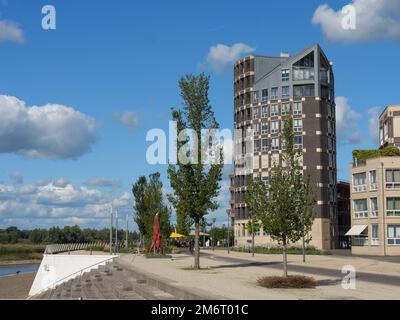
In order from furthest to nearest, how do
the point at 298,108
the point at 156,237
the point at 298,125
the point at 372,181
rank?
the point at 298,108
the point at 298,125
the point at 372,181
the point at 156,237

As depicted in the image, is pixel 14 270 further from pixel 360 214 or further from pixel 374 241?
pixel 374 241

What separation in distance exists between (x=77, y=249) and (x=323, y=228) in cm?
3631

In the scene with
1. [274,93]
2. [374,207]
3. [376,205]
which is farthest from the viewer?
[274,93]

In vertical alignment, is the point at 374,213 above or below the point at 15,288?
above

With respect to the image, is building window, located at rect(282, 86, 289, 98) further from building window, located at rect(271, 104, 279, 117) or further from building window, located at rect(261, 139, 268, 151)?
building window, located at rect(261, 139, 268, 151)

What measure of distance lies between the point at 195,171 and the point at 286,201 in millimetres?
11921

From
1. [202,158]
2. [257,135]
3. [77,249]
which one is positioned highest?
[257,135]

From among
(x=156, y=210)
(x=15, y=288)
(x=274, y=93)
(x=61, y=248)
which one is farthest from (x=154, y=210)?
(x=274, y=93)

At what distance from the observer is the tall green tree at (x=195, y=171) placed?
3469 cm

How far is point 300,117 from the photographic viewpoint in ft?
304

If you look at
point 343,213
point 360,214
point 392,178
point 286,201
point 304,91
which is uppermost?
point 304,91
